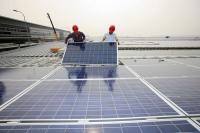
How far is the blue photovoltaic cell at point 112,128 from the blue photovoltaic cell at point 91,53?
17.2 ft

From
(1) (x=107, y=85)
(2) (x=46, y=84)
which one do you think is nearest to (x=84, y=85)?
(1) (x=107, y=85)

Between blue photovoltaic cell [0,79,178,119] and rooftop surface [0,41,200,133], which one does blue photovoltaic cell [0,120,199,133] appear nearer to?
rooftop surface [0,41,200,133]

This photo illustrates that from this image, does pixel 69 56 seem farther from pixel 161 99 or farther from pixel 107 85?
pixel 161 99

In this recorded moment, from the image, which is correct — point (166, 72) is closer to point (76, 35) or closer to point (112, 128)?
point (112, 128)

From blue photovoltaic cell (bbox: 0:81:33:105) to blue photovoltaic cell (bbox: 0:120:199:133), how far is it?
4.63ft

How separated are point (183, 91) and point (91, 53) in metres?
5.06

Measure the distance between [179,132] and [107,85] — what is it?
8.35ft

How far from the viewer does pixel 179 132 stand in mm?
2590

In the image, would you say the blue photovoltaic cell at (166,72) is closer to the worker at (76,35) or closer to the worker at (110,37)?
the worker at (110,37)

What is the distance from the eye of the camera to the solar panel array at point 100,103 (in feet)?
9.16

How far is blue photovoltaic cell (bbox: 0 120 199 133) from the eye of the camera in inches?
104

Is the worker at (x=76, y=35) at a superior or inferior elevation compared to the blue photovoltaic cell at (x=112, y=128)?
superior

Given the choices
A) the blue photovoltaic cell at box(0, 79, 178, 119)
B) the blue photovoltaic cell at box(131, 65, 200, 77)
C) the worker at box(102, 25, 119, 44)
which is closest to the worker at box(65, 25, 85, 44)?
the worker at box(102, 25, 119, 44)

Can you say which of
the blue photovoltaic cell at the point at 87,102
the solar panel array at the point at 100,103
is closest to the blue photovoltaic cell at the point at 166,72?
the solar panel array at the point at 100,103
